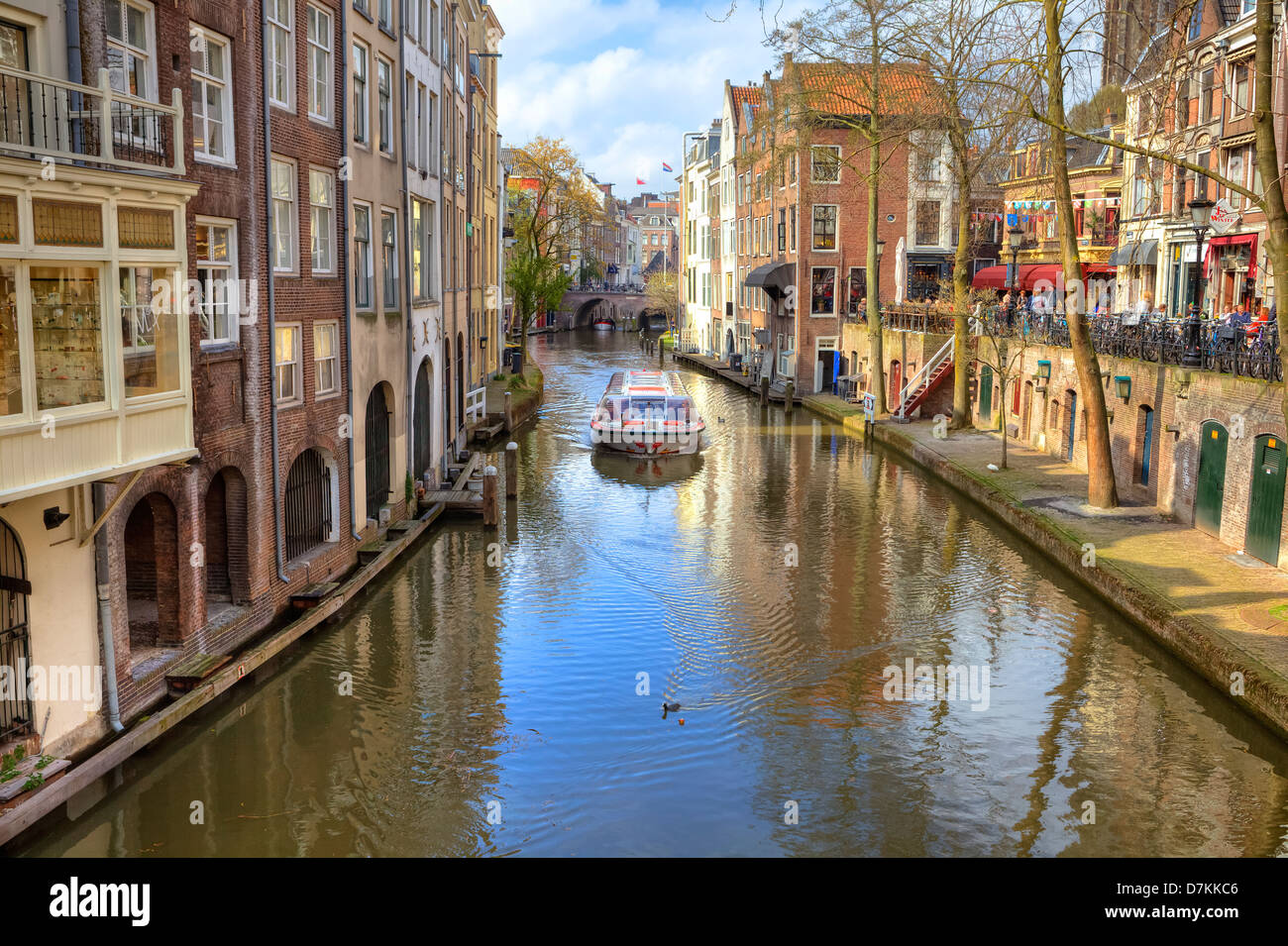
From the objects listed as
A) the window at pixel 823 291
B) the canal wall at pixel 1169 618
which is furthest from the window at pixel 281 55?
the window at pixel 823 291

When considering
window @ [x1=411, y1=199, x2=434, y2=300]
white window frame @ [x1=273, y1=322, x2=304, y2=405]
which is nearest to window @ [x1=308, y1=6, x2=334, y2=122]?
white window frame @ [x1=273, y1=322, x2=304, y2=405]

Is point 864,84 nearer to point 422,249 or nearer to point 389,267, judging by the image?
point 422,249

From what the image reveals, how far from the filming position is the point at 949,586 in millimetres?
19562

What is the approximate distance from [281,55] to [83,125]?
23.9 feet

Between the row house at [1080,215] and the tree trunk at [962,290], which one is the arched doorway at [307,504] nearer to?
the tree trunk at [962,290]

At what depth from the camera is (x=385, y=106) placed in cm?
2231

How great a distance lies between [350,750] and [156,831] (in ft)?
7.94

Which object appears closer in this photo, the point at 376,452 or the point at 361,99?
the point at 361,99

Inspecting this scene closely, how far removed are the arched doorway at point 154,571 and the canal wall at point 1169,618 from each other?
1252 cm

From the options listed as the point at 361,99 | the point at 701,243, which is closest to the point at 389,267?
the point at 361,99

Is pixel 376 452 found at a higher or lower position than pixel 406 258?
lower

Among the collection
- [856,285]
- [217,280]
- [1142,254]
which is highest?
[1142,254]
